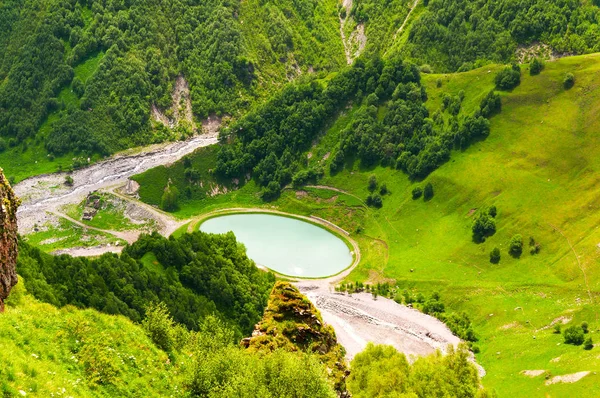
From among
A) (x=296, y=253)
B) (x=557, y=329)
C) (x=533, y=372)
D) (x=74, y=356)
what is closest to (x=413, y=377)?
(x=533, y=372)

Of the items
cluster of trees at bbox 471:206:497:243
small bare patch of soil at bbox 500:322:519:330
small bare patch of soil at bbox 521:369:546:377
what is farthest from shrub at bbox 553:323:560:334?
cluster of trees at bbox 471:206:497:243

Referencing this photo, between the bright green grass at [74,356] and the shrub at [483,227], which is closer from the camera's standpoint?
the bright green grass at [74,356]

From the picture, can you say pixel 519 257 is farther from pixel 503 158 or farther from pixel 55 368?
pixel 55 368

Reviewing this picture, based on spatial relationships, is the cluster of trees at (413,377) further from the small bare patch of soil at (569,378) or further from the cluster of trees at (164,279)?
the cluster of trees at (164,279)

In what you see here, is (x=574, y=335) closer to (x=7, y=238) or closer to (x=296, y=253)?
(x=296, y=253)

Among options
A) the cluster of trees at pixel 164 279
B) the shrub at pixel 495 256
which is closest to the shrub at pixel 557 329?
the shrub at pixel 495 256

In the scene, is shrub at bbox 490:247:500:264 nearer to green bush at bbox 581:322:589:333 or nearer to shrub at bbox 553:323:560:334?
shrub at bbox 553:323:560:334
